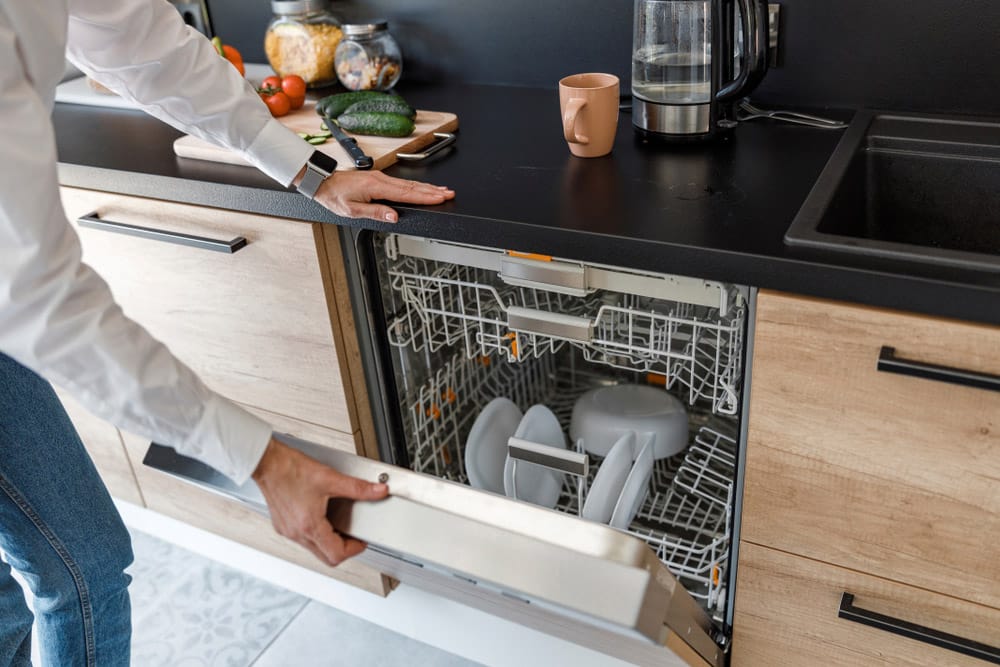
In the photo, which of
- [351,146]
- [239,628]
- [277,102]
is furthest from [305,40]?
[239,628]

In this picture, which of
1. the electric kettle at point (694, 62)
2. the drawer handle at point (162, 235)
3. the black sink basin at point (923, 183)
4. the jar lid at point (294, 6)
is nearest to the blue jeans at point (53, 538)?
the drawer handle at point (162, 235)

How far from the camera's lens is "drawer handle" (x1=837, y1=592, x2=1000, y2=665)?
3.32 ft

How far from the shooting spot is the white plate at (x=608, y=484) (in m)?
1.28

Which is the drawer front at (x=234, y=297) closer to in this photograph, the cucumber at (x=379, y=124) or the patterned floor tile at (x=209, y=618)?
the cucumber at (x=379, y=124)

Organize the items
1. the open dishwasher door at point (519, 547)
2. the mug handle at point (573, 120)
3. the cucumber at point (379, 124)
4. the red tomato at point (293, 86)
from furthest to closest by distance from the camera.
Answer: the red tomato at point (293, 86) < the cucumber at point (379, 124) < the mug handle at point (573, 120) < the open dishwasher door at point (519, 547)

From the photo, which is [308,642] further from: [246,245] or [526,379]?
[246,245]

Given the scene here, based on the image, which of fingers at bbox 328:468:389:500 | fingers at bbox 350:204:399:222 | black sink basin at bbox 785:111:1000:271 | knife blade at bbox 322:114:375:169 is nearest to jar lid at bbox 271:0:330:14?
knife blade at bbox 322:114:375:169

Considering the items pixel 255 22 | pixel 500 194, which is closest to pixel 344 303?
pixel 500 194

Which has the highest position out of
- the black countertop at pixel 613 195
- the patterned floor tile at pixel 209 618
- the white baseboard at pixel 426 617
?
the black countertop at pixel 613 195

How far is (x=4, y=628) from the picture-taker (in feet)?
3.80

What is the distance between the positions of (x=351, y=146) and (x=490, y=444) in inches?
21.1

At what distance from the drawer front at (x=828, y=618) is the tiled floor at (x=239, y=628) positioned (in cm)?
60

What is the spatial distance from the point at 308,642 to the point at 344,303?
74 cm

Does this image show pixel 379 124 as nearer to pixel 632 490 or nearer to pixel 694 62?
pixel 694 62
